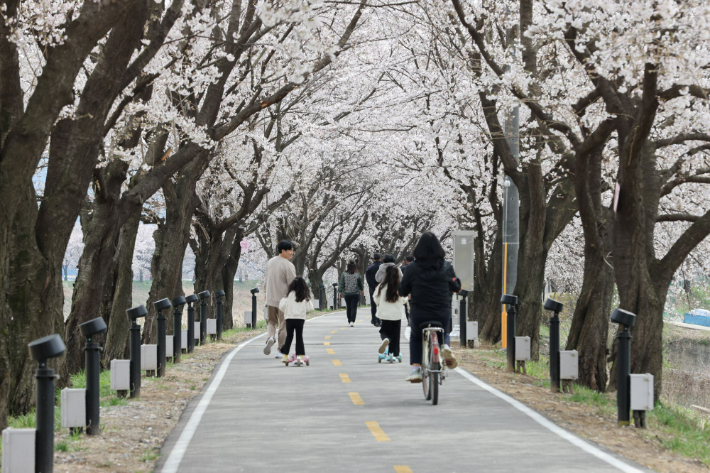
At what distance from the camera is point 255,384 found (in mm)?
13141

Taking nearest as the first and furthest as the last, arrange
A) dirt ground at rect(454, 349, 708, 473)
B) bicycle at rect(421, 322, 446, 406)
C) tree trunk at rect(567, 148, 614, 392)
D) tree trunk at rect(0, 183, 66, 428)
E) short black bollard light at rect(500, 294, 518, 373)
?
dirt ground at rect(454, 349, 708, 473), tree trunk at rect(0, 183, 66, 428), bicycle at rect(421, 322, 446, 406), short black bollard light at rect(500, 294, 518, 373), tree trunk at rect(567, 148, 614, 392)

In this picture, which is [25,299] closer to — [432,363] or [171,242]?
[432,363]

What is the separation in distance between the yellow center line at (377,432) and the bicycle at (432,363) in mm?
1375

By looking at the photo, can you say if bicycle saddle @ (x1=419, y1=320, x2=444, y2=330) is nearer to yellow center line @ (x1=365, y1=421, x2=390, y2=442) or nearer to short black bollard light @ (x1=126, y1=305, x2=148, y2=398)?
yellow center line @ (x1=365, y1=421, x2=390, y2=442)

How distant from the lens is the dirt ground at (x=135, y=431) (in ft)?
25.2

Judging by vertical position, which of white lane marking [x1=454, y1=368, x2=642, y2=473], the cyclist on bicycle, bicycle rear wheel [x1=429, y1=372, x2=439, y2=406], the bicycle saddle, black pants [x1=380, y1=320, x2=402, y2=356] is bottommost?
white lane marking [x1=454, y1=368, x2=642, y2=473]

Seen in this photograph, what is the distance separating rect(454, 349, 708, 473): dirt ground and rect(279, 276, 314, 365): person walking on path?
2.88 metres

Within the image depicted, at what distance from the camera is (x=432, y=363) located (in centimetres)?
1072

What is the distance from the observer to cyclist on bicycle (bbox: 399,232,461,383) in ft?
37.7

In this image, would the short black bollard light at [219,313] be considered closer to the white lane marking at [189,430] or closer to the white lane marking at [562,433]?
the white lane marking at [189,430]

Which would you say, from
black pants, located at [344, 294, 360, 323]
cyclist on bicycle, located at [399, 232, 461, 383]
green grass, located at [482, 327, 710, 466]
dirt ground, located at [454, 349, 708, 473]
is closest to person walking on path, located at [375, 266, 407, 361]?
dirt ground, located at [454, 349, 708, 473]

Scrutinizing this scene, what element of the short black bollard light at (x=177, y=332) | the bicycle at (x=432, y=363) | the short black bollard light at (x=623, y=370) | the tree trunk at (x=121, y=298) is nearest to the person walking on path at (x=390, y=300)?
the bicycle at (x=432, y=363)

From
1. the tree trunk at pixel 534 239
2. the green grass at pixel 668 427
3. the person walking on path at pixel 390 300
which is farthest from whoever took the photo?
the tree trunk at pixel 534 239

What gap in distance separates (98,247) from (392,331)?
15.9 ft
